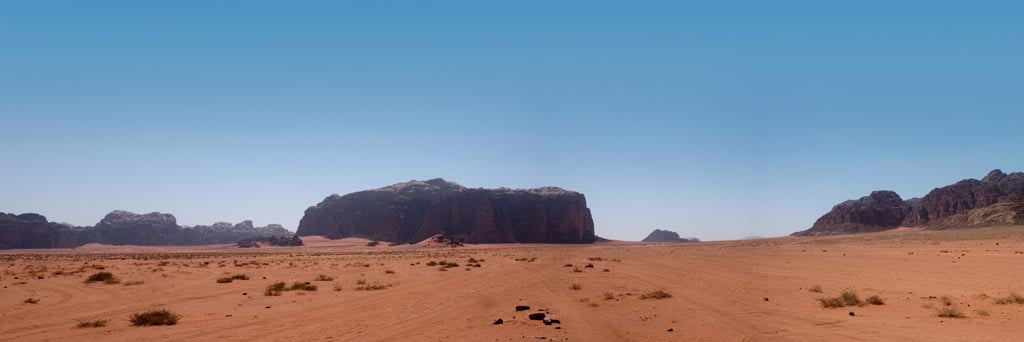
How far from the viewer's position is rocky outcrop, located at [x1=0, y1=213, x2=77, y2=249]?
11569 cm

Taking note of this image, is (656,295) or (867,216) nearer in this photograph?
(656,295)

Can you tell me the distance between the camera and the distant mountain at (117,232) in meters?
117

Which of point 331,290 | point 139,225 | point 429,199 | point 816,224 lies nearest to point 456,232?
point 429,199

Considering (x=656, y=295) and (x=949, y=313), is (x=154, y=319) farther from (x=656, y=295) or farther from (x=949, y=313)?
(x=949, y=313)

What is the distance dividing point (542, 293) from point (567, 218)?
119421mm

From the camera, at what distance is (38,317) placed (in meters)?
13.2

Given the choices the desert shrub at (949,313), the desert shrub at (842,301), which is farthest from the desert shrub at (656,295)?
the desert shrub at (949,313)

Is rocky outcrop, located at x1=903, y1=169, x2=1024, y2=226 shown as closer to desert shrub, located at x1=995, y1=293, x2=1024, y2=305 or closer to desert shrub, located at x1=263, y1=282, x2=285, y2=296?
desert shrub, located at x1=995, y1=293, x2=1024, y2=305

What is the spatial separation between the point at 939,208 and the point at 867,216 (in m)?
15.2

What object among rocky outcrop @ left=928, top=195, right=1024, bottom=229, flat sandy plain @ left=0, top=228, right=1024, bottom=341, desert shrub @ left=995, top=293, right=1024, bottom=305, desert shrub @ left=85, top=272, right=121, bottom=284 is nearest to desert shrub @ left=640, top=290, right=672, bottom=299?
flat sandy plain @ left=0, top=228, right=1024, bottom=341

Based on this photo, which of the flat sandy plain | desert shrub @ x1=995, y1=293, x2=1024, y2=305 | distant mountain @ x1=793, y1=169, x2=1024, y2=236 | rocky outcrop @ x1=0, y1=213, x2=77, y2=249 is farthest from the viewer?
rocky outcrop @ x1=0, y1=213, x2=77, y2=249

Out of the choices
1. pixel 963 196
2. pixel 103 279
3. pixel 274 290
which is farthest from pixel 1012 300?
pixel 963 196

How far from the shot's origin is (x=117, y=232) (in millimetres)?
140500

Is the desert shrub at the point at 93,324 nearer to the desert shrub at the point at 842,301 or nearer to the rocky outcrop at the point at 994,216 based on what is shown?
the desert shrub at the point at 842,301
